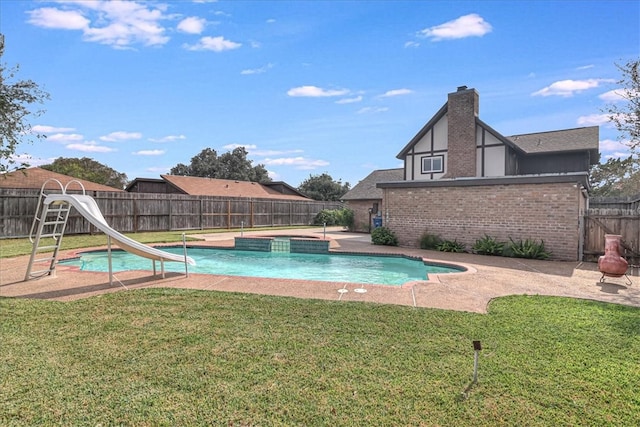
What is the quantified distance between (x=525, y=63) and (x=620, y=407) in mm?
13159

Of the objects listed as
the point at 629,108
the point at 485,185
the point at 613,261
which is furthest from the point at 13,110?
the point at 629,108

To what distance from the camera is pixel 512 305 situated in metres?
5.23

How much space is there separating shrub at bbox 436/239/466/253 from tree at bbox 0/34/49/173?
41.2 feet

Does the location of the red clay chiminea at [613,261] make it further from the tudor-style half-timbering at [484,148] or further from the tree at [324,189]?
the tree at [324,189]

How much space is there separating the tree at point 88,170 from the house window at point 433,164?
3366cm

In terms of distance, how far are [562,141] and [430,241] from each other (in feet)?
40.6

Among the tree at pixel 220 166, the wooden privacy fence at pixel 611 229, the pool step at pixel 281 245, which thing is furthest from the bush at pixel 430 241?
the tree at pixel 220 166

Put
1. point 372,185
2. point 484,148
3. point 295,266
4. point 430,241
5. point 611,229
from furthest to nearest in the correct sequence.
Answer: point 372,185
point 484,148
point 430,241
point 295,266
point 611,229

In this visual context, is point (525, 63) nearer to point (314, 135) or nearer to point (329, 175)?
point (314, 135)

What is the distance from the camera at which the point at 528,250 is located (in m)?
10.6

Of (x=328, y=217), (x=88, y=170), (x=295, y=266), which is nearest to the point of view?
(x=295, y=266)

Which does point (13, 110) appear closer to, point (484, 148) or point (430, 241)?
point (430, 241)

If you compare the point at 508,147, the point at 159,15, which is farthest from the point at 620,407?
the point at 508,147

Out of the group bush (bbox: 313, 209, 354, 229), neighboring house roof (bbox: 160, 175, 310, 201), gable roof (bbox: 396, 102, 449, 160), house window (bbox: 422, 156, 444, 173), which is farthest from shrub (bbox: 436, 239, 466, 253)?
neighboring house roof (bbox: 160, 175, 310, 201)
